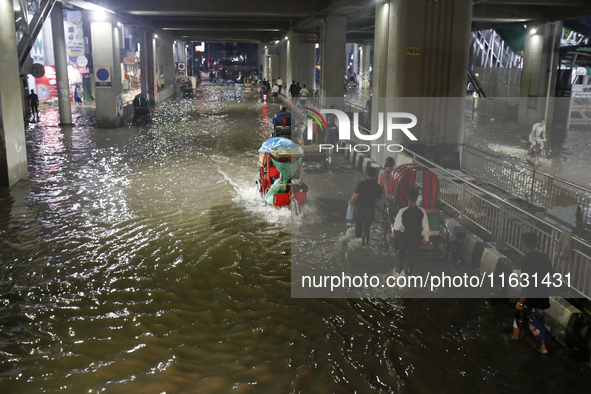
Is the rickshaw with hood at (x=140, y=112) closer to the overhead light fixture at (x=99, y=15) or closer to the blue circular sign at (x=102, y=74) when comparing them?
the blue circular sign at (x=102, y=74)

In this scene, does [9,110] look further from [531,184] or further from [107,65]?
[531,184]

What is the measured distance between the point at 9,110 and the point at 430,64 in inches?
478

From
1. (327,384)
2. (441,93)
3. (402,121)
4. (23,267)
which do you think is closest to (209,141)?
(402,121)

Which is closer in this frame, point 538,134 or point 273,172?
point 273,172

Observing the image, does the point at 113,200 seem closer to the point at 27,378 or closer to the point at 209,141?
the point at 27,378

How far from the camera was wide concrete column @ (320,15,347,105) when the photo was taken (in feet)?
88.0

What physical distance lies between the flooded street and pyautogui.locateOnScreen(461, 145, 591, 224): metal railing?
3.11m

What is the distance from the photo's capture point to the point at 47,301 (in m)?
7.00

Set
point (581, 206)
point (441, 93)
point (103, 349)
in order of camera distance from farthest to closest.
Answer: point (441, 93) → point (581, 206) → point (103, 349)

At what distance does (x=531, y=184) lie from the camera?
10484mm

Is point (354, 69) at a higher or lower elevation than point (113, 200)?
higher

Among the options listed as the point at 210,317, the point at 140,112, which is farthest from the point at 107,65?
the point at 210,317

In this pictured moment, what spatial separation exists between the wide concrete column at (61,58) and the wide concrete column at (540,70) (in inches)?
971

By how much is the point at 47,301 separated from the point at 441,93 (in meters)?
12.4
